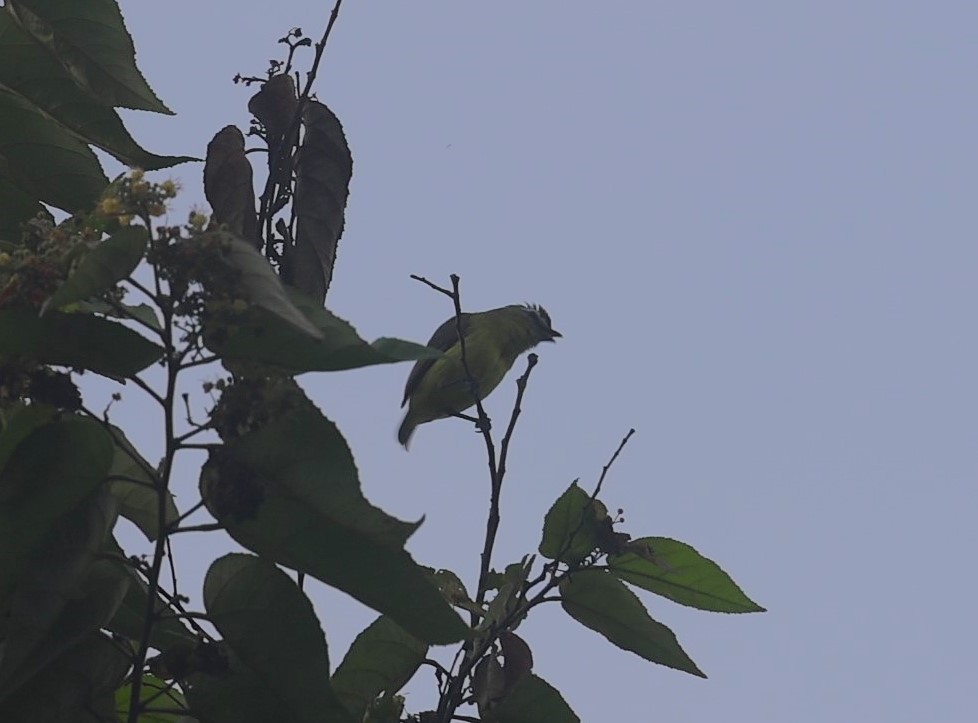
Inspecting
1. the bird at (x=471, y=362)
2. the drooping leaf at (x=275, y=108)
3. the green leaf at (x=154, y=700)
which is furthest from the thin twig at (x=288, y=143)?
the bird at (x=471, y=362)

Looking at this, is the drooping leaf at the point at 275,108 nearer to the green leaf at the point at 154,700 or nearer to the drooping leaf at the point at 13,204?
the drooping leaf at the point at 13,204

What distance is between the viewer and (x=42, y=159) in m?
2.52

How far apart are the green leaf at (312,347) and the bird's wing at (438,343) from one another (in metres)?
6.91

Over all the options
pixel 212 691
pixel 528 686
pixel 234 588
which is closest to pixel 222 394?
pixel 234 588

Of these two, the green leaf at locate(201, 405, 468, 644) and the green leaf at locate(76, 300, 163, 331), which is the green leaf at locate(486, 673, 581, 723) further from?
the green leaf at locate(76, 300, 163, 331)

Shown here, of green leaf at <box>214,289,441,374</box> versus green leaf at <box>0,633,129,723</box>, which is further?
green leaf at <box>0,633,129,723</box>

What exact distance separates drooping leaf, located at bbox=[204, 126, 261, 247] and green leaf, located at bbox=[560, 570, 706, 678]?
0.94m

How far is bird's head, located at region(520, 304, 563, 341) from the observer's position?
9.39 m

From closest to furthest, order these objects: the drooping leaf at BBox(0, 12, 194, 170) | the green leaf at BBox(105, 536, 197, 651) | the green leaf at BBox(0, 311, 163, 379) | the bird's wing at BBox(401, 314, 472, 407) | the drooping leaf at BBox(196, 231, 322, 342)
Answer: the drooping leaf at BBox(196, 231, 322, 342) < the green leaf at BBox(0, 311, 163, 379) < the green leaf at BBox(105, 536, 197, 651) < the drooping leaf at BBox(0, 12, 194, 170) < the bird's wing at BBox(401, 314, 472, 407)

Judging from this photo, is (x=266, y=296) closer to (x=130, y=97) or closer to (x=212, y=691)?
(x=212, y=691)

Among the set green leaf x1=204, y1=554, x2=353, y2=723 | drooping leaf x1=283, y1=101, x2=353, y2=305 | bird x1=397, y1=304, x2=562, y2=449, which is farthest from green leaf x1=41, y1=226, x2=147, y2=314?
bird x1=397, y1=304, x2=562, y2=449

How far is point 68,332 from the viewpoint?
1802mm

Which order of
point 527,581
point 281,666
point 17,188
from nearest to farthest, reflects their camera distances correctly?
point 281,666, point 17,188, point 527,581

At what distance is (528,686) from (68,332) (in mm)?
1179
